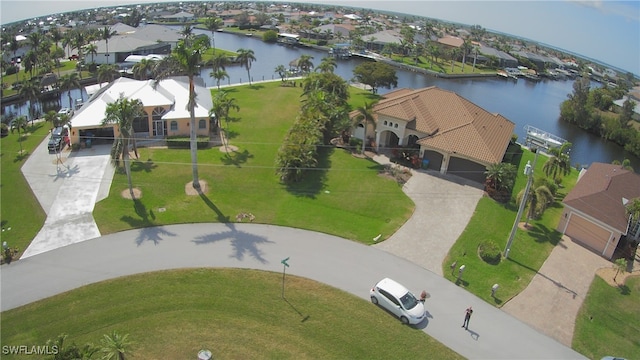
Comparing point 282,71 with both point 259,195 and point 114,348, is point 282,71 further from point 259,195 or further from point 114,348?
point 114,348

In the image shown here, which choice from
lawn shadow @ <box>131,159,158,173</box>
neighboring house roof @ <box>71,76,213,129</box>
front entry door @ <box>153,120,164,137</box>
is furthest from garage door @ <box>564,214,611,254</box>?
front entry door @ <box>153,120,164,137</box>

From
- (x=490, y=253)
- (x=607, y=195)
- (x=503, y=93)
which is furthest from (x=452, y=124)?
(x=503, y=93)

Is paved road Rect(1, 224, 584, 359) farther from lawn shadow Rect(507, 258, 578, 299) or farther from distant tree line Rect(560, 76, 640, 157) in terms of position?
distant tree line Rect(560, 76, 640, 157)

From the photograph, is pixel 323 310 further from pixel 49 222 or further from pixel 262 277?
pixel 49 222

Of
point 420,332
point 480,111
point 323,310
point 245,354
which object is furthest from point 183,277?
point 480,111

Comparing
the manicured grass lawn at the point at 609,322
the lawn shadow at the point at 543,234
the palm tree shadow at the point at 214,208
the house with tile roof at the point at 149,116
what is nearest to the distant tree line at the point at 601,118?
the lawn shadow at the point at 543,234

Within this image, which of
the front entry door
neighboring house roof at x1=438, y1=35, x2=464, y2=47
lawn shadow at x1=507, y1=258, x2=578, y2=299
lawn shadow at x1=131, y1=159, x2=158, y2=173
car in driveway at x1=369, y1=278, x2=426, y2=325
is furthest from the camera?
neighboring house roof at x1=438, y1=35, x2=464, y2=47

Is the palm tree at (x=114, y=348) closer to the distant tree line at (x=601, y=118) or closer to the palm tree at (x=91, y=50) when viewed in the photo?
the distant tree line at (x=601, y=118)
